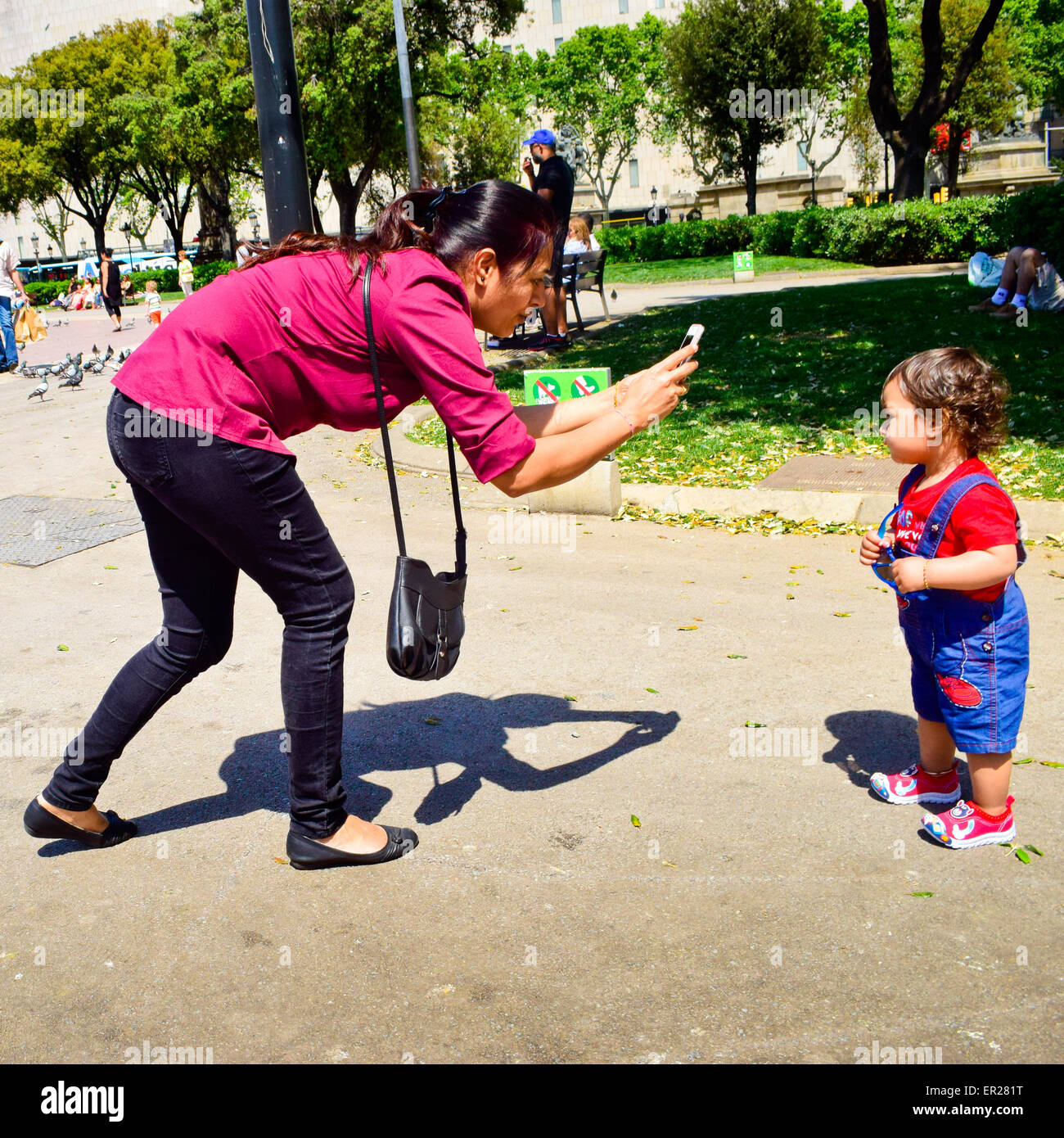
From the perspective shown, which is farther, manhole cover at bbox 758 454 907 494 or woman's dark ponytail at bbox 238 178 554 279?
manhole cover at bbox 758 454 907 494

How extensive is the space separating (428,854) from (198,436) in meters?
1.38

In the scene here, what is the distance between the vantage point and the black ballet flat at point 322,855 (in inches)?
117

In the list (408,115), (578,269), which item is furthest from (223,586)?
(408,115)

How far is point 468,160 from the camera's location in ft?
152

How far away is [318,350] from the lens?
261cm

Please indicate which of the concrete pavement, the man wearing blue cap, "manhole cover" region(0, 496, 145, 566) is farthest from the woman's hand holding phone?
the man wearing blue cap

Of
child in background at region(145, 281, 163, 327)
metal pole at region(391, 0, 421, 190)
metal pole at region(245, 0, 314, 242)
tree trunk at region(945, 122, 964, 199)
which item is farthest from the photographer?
tree trunk at region(945, 122, 964, 199)

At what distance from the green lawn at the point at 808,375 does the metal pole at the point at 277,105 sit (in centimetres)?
281

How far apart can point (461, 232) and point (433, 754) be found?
73.9 inches

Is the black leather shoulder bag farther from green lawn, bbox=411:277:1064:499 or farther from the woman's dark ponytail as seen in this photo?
green lawn, bbox=411:277:1064:499

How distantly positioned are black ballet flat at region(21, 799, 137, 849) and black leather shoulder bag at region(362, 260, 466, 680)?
109 cm

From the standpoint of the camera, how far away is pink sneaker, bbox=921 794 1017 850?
2.96m
